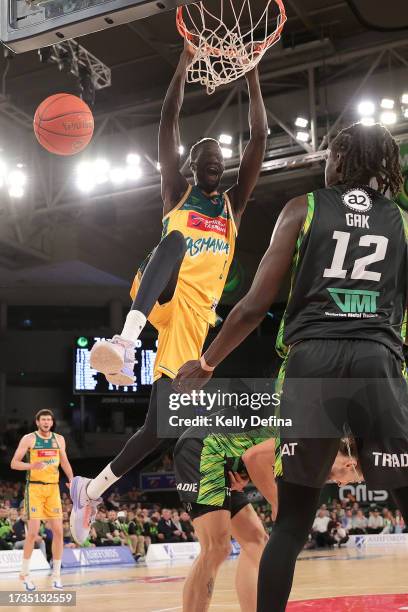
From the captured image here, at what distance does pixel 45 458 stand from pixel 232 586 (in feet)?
8.22

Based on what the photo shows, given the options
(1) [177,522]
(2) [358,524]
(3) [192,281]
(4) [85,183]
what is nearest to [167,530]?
(1) [177,522]

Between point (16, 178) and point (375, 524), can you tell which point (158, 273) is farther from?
point (375, 524)

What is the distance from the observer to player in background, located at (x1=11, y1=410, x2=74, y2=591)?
8297 mm

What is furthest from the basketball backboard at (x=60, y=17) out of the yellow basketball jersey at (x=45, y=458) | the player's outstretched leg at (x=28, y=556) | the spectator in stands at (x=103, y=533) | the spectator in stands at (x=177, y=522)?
the spectator in stands at (x=177, y=522)

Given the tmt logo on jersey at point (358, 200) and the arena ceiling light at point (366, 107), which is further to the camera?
the arena ceiling light at point (366, 107)

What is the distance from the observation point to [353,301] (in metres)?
2.46

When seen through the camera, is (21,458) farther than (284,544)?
Yes

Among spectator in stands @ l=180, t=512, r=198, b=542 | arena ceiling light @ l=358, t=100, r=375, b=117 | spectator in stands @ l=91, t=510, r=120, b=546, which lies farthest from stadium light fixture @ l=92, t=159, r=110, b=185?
spectator in stands @ l=180, t=512, r=198, b=542

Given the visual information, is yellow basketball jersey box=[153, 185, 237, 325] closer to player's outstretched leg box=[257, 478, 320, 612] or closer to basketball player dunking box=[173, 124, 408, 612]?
basketball player dunking box=[173, 124, 408, 612]

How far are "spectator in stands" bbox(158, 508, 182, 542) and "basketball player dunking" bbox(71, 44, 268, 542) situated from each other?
10657 mm

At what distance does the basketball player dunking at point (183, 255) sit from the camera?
392cm

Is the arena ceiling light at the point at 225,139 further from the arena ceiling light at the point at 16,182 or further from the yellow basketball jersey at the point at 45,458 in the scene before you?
the yellow basketball jersey at the point at 45,458

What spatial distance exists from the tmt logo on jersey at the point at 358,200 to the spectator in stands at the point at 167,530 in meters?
12.7

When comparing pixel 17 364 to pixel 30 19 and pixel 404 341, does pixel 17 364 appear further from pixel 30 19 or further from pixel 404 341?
pixel 404 341
